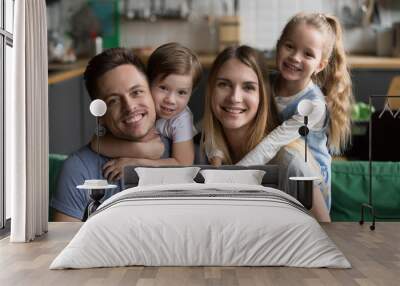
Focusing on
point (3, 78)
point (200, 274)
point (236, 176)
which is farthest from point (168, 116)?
point (200, 274)

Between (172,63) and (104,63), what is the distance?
2.30 feet

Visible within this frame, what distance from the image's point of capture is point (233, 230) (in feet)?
15.8

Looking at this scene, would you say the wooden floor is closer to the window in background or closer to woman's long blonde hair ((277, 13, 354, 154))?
the window in background

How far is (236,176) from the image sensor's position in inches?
273

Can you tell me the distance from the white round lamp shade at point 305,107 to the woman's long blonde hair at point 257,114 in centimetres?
26

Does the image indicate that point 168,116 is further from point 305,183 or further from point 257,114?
point 305,183

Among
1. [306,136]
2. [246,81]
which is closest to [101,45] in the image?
[246,81]

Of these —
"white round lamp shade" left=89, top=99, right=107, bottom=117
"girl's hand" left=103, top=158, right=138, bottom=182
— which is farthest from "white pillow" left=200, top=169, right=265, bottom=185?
"white round lamp shade" left=89, top=99, right=107, bottom=117

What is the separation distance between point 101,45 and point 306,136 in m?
2.30

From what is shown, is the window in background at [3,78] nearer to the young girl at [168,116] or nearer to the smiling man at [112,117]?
the smiling man at [112,117]

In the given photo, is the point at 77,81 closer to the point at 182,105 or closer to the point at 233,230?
the point at 182,105

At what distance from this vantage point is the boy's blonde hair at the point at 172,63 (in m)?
7.38

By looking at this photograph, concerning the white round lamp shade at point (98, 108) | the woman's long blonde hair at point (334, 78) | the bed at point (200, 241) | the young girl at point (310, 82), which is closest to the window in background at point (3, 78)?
the white round lamp shade at point (98, 108)

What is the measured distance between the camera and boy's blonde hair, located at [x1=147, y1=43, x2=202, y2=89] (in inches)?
290
